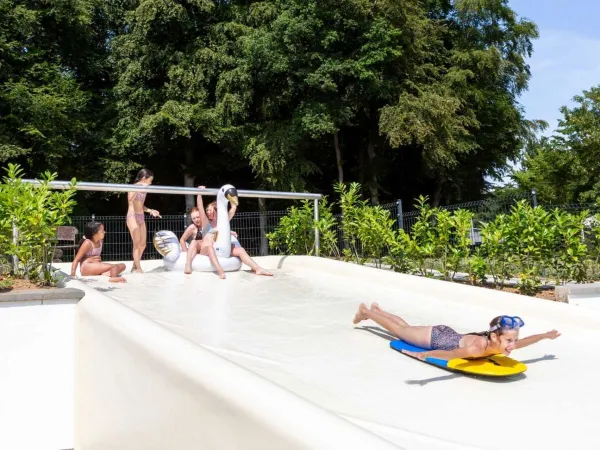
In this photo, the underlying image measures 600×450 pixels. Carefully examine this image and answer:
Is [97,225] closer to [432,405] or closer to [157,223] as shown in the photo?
[432,405]

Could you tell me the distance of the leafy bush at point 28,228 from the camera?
5234 mm

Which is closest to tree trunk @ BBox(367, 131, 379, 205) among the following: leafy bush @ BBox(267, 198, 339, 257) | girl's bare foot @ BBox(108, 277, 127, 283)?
leafy bush @ BBox(267, 198, 339, 257)

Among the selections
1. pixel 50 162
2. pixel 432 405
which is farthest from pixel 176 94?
pixel 432 405

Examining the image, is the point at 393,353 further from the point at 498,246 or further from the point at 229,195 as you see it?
the point at 229,195

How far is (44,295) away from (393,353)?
9.60ft

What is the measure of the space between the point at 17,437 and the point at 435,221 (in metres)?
5.85

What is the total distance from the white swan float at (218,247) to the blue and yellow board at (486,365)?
187 inches

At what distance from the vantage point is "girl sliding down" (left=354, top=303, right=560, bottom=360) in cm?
374

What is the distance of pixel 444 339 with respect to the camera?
13.4 ft

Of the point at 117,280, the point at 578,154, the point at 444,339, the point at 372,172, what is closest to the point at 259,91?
the point at 372,172

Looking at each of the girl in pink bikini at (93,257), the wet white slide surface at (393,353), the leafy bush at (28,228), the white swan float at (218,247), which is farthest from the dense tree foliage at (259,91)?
the leafy bush at (28,228)

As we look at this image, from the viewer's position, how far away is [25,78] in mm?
24062

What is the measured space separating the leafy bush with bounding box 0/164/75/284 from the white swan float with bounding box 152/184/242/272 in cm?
293

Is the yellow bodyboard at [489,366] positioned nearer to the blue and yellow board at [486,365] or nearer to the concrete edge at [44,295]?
the blue and yellow board at [486,365]
